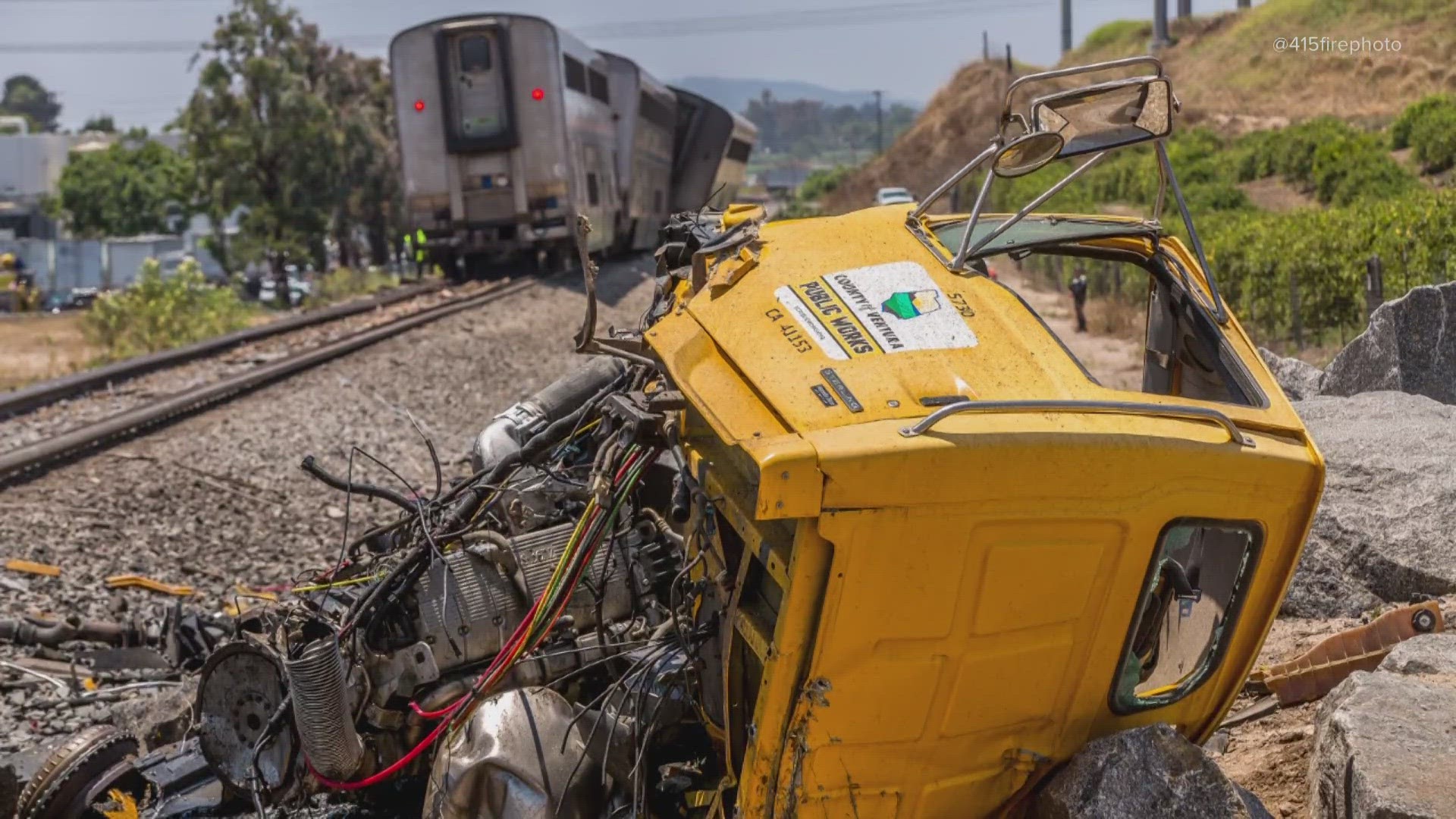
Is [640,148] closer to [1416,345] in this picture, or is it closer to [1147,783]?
[1416,345]

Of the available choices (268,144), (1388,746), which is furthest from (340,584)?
(268,144)

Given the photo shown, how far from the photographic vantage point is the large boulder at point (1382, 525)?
5.94m

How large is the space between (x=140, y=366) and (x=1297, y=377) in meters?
11.9

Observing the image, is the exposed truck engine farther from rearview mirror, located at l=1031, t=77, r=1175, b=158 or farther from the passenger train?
the passenger train

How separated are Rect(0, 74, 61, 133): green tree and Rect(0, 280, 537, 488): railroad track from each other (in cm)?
16558

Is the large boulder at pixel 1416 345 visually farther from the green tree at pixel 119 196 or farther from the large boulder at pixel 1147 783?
the green tree at pixel 119 196

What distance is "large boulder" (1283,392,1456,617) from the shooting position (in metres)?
5.94

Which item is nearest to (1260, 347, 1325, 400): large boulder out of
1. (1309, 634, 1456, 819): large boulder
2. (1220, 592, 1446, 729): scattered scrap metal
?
(1220, 592, 1446, 729): scattered scrap metal

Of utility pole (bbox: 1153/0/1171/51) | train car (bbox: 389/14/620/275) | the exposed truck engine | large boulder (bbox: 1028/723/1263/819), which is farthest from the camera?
utility pole (bbox: 1153/0/1171/51)

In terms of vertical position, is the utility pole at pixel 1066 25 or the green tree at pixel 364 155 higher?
the utility pole at pixel 1066 25

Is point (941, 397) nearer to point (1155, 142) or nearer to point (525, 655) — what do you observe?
point (1155, 142)

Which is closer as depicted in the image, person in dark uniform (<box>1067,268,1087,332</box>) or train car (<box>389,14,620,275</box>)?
person in dark uniform (<box>1067,268,1087,332</box>)

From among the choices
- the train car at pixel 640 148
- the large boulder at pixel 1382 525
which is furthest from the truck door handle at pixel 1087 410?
the train car at pixel 640 148

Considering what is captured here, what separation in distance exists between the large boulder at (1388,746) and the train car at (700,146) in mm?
30830
